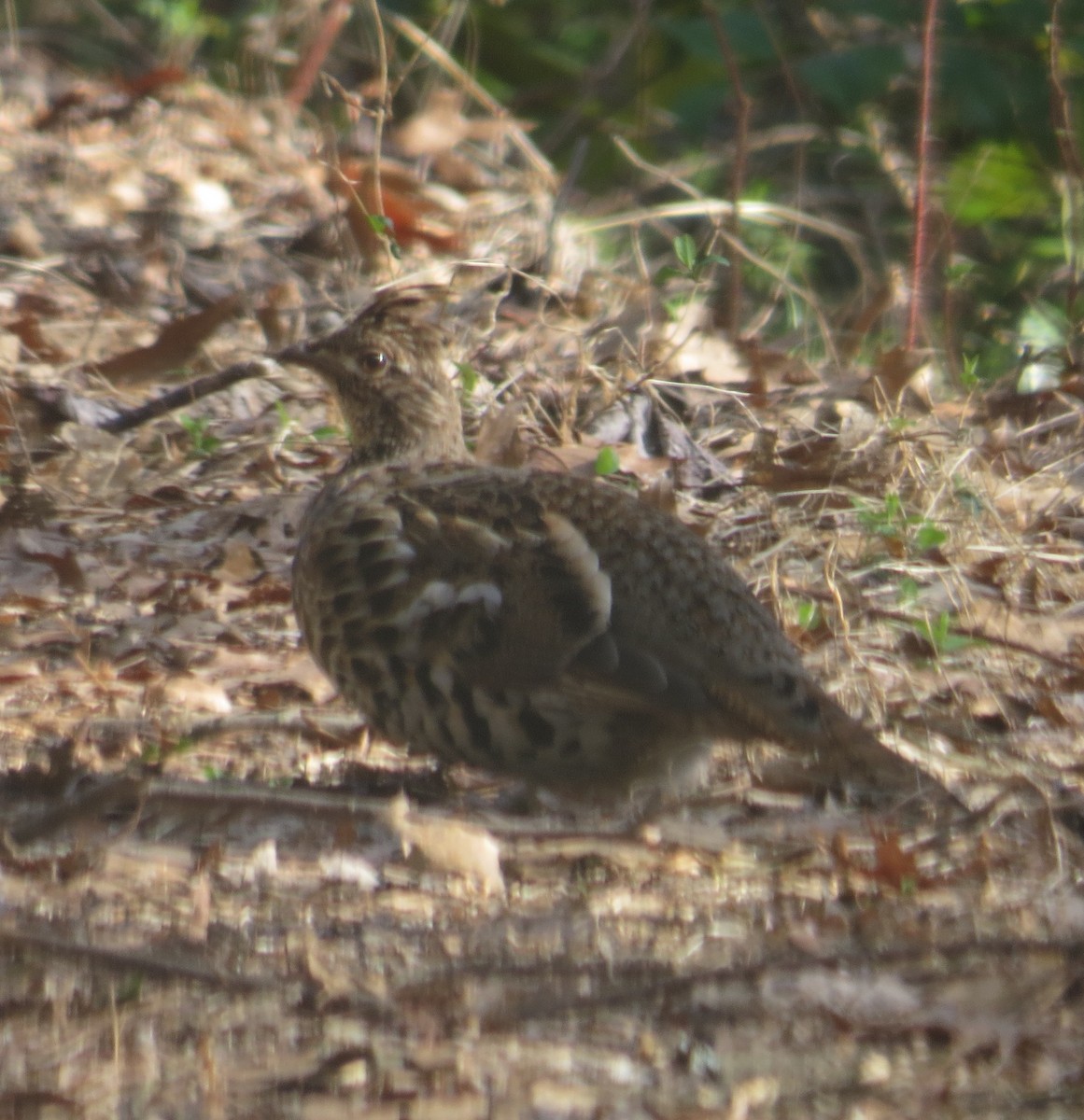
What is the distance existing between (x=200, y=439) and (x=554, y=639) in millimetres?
2682

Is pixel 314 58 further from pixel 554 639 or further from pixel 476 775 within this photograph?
pixel 554 639

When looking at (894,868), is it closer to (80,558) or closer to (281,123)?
(80,558)

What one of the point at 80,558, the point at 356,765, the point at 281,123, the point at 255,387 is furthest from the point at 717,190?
the point at 356,765

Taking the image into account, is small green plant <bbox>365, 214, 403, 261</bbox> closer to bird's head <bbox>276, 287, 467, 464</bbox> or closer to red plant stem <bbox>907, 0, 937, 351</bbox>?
bird's head <bbox>276, 287, 467, 464</bbox>

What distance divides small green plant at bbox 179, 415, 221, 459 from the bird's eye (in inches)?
56.4

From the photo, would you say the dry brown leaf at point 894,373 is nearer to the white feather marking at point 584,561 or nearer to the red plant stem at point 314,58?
the white feather marking at point 584,561

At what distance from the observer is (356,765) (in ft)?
14.9

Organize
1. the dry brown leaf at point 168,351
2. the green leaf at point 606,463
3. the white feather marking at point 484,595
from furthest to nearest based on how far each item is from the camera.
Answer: the dry brown leaf at point 168,351 < the green leaf at point 606,463 < the white feather marking at point 484,595

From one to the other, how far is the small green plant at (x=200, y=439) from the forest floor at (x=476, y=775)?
0.02 meters

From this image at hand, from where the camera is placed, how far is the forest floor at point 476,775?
296cm

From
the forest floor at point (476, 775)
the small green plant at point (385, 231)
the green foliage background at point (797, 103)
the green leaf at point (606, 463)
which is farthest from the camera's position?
the green foliage background at point (797, 103)

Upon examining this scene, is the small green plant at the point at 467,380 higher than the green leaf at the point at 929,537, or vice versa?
→ the small green plant at the point at 467,380

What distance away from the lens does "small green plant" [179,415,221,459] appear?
20.5 feet

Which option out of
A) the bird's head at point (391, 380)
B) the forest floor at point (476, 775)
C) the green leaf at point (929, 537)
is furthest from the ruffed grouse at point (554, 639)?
the green leaf at point (929, 537)
